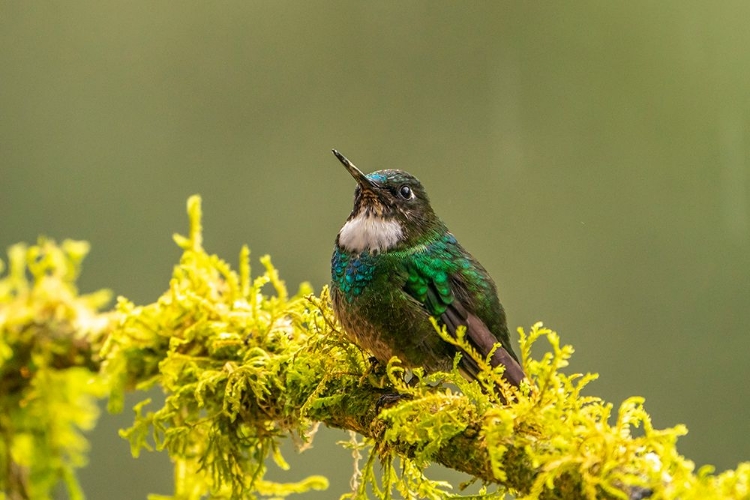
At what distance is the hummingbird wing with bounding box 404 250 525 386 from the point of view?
2.73 meters

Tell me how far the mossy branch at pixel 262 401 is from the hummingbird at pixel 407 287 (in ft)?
0.38

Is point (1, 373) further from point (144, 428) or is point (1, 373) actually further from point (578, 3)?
point (578, 3)

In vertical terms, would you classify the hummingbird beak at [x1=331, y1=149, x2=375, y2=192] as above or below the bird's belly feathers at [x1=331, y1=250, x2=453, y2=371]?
above

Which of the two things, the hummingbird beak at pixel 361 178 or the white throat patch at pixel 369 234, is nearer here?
the white throat patch at pixel 369 234

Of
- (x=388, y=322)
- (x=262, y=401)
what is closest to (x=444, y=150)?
(x=388, y=322)

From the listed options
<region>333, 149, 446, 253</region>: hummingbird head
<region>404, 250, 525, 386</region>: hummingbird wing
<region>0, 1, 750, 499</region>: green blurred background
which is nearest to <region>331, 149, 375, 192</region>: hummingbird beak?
<region>333, 149, 446, 253</region>: hummingbird head

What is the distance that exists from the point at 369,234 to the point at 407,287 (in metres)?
0.31

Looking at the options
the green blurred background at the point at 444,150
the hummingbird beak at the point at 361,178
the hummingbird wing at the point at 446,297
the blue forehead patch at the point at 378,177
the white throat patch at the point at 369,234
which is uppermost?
the green blurred background at the point at 444,150

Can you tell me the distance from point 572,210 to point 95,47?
432cm

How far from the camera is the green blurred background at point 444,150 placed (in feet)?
18.6

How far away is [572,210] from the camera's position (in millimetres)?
6023

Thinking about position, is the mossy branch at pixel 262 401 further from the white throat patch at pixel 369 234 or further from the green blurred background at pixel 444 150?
the green blurred background at pixel 444 150

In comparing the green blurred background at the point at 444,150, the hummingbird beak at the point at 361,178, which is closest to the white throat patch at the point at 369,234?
the hummingbird beak at the point at 361,178

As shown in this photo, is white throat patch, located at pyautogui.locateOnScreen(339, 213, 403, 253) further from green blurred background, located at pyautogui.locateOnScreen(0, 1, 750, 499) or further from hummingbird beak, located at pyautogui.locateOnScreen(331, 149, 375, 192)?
green blurred background, located at pyautogui.locateOnScreen(0, 1, 750, 499)
